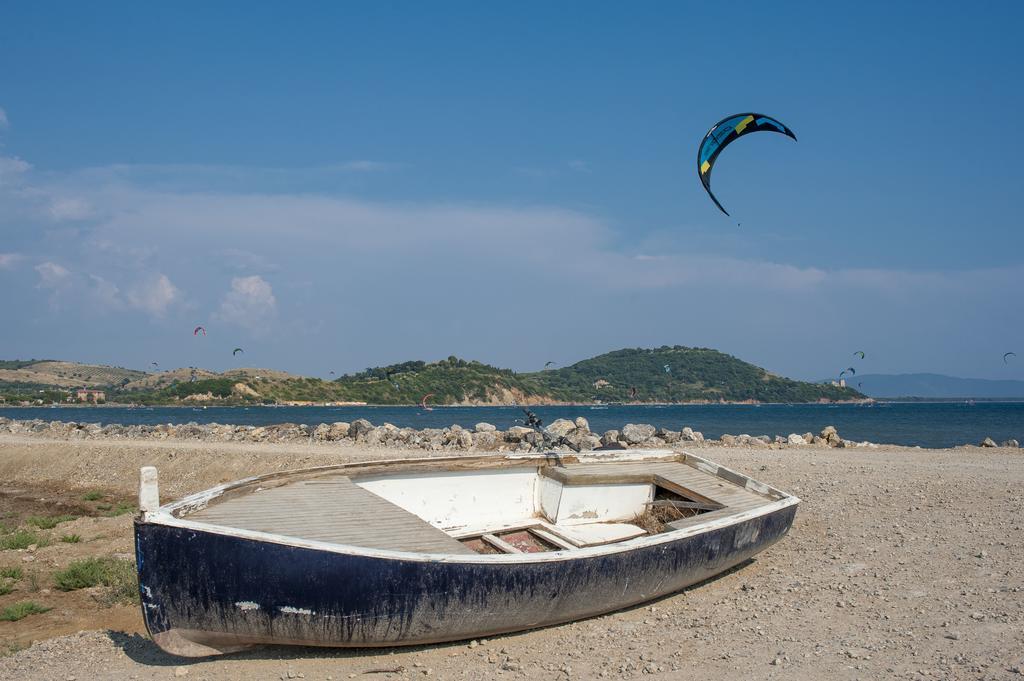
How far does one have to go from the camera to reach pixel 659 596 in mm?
6750

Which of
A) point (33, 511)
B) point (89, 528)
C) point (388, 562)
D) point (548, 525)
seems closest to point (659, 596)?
point (548, 525)

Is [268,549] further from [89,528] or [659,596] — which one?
[89,528]

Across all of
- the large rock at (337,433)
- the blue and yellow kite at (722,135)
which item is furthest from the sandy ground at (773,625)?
the large rock at (337,433)

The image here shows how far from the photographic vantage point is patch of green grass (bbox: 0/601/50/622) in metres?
6.82

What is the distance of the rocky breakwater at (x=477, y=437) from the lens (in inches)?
757

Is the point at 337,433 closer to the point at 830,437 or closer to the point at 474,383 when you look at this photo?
the point at 830,437

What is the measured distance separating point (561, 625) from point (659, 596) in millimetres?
1154

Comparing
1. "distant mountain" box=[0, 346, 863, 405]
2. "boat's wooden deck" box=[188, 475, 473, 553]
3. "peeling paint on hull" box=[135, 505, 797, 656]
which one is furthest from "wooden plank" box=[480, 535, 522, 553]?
"distant mountain" box=[0, 346, 863, 405]

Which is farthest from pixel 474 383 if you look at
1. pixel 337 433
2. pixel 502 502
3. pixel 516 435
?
pixel 502 502

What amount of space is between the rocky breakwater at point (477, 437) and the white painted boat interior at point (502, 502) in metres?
7.10

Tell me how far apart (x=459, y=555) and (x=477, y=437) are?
1498cm

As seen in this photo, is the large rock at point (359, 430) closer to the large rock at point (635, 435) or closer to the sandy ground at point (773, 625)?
the large rock at point (635, 435)

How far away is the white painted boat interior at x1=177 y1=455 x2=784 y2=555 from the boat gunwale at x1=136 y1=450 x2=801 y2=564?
0.05 m

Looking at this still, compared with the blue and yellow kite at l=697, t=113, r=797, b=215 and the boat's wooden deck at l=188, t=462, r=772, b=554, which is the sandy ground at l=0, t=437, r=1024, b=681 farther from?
the blue and yellow kite at l=697, t=113, r=797, b=215
